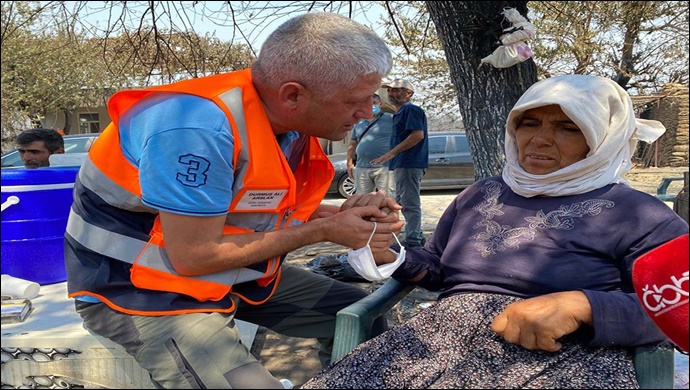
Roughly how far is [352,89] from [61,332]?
6.84ft

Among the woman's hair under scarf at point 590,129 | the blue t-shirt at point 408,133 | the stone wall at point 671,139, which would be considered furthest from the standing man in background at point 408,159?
the stone wall at point 671,139

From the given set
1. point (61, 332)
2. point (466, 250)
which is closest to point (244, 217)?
point (466, 250)

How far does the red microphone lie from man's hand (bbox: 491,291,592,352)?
1.64 feet

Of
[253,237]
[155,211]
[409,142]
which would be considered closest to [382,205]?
[253,237]

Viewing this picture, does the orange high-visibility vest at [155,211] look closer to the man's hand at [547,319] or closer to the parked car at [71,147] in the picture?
the man's hand at [547,319]

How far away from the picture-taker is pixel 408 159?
19.9 ft

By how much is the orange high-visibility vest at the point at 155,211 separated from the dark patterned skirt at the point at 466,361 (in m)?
0.48

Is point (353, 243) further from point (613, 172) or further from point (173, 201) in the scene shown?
point (613, 172)

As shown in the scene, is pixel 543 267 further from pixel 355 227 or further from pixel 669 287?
pixel 669 287

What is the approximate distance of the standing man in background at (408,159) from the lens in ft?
19.6

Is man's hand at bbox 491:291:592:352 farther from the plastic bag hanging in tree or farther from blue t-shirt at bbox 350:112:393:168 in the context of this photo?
blue t-shirt at bbox 350:112:393:168

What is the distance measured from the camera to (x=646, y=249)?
1.76 meters

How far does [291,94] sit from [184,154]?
38 cm

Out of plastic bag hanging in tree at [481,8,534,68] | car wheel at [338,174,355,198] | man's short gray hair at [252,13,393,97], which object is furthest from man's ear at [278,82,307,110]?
car wheel at [338,174,355,198]
